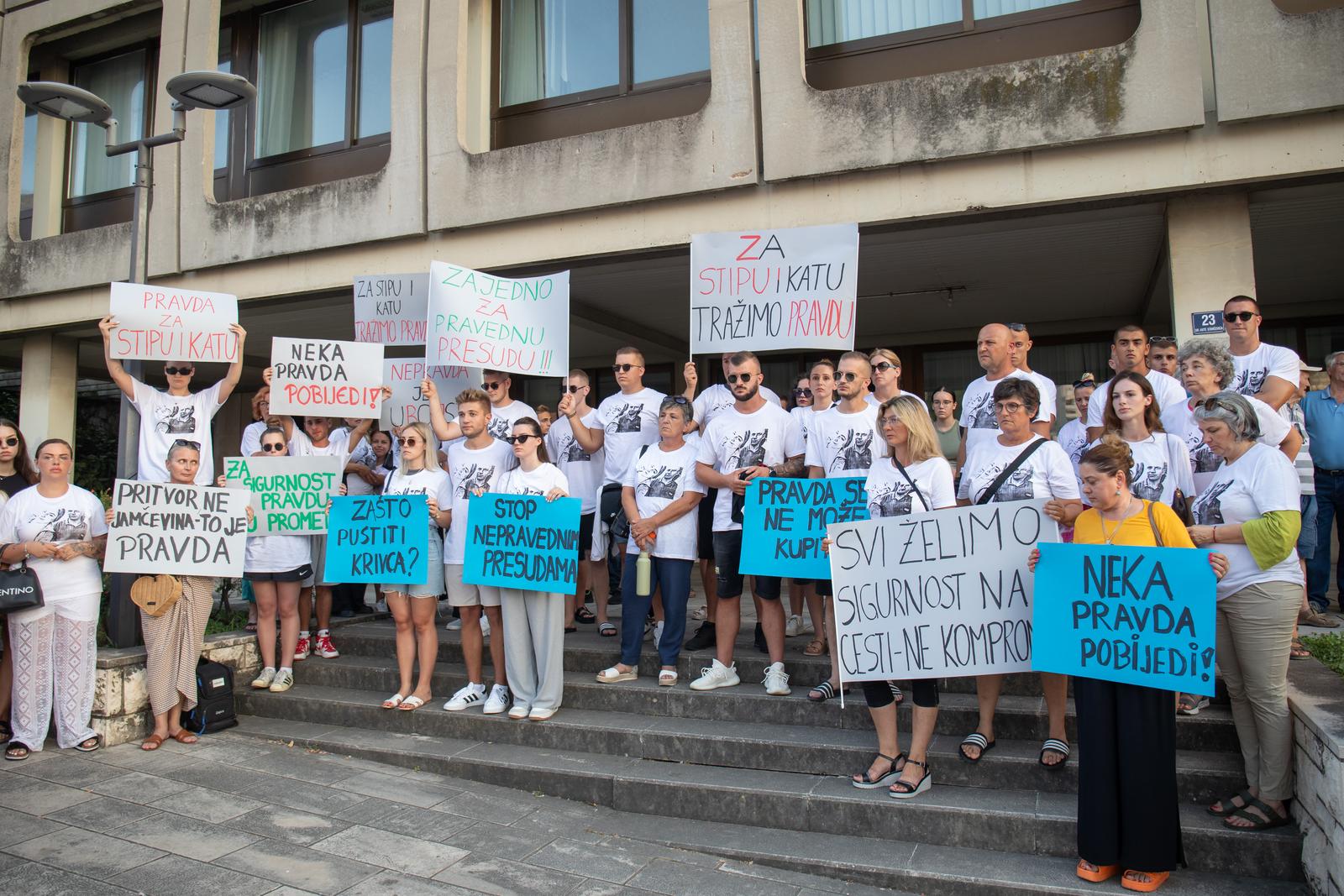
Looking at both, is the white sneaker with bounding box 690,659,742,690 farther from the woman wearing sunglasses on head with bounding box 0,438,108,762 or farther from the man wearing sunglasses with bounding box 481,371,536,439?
the woman wearing sunglasses on head with bounding box 0,438,108,762

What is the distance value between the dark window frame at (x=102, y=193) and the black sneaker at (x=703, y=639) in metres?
11.0

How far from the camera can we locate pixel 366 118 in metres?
11.5

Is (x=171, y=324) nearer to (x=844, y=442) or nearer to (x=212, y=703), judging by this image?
(x=212, y=703)

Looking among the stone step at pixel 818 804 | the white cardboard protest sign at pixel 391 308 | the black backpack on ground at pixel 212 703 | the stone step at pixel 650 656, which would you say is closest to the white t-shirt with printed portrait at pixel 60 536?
the black backpack on ground at pixel 212 703

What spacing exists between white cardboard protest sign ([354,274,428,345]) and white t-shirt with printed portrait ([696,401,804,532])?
3.60 m

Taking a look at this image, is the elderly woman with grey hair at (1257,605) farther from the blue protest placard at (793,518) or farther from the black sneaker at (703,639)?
the black sneaker at (703,639)

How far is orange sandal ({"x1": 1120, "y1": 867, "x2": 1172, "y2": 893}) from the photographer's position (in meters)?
3.72

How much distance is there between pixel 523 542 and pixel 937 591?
258 cm

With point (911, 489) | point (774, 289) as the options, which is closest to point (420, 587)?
point (774, 289)

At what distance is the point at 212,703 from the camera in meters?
6.24

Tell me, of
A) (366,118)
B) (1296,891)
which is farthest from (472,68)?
(1296,891)

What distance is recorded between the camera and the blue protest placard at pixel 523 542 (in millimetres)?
5645

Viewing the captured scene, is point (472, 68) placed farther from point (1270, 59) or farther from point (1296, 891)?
point (1296, 891)

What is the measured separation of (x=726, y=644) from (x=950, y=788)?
1672 millimetres
